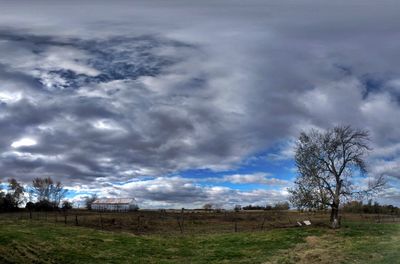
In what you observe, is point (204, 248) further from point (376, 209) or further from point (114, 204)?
point (114, 204)

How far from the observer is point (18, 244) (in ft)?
83.6

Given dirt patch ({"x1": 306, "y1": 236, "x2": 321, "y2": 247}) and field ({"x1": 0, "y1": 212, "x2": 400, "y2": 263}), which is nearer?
field ({"x1": 0, "y1": 212, "x2": 400, "y2": 263})

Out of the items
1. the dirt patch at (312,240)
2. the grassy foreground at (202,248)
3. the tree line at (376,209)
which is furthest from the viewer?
the tree line at (376,209)

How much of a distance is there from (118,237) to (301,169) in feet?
78.4

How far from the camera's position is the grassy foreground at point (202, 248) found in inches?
1010

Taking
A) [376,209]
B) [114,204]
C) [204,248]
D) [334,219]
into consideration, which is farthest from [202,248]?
[114,204]

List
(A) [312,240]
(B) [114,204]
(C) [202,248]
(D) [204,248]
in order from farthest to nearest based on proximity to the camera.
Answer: (B) [114,204] → (A) [312,240] → (C) [202,248] → (D) [204,248]

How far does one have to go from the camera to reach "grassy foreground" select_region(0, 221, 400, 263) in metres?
25.7

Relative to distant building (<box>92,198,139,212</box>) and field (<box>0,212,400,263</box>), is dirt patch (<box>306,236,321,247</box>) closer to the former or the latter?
field (<box>0,212,400,263</box>)

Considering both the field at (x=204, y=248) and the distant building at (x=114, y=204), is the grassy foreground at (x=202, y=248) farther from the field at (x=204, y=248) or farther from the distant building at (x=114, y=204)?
the distant building at (x=114, y=204)

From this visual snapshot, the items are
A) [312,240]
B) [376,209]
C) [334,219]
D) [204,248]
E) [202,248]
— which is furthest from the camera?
[376,209]

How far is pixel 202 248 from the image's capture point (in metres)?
35.3

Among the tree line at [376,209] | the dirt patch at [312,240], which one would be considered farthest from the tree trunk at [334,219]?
the tree line at [376,209]

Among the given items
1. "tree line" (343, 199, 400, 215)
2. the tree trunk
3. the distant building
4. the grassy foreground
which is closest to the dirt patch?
the grassy foreground
